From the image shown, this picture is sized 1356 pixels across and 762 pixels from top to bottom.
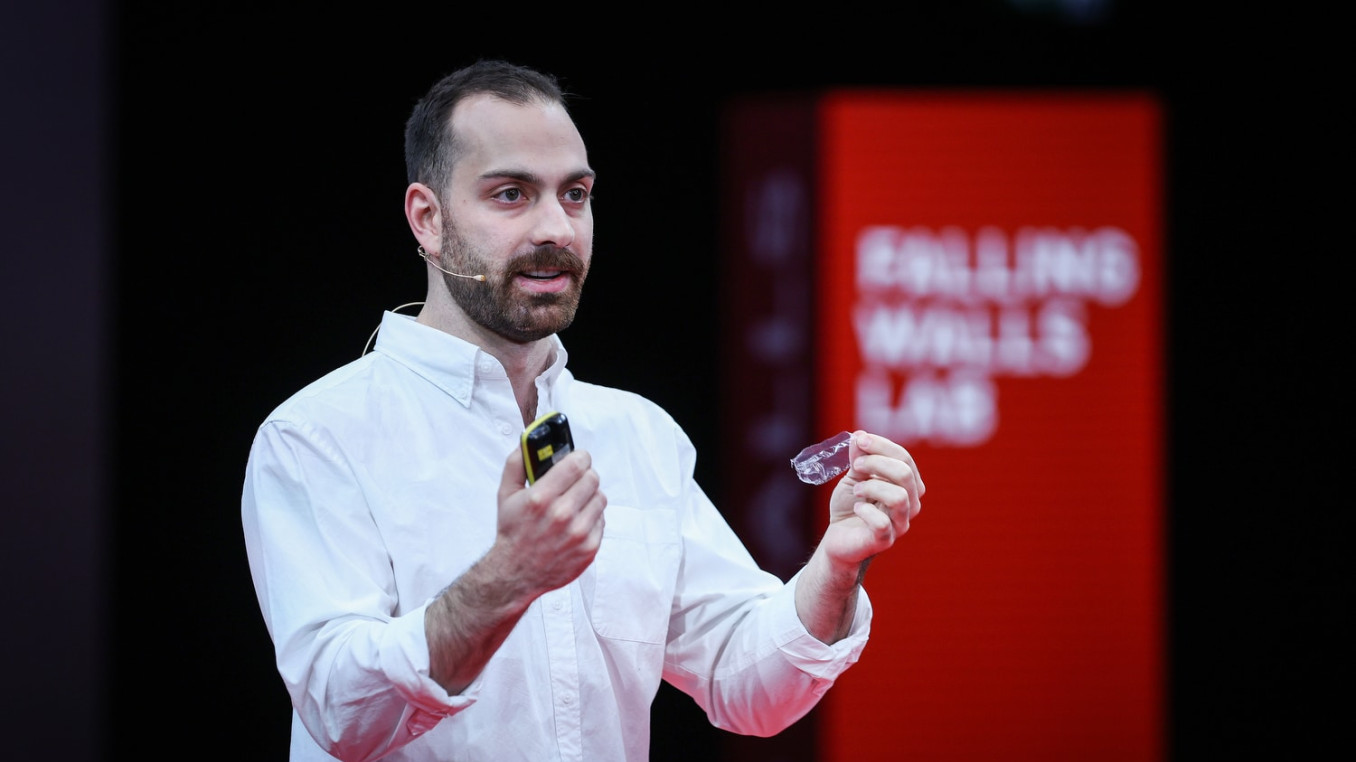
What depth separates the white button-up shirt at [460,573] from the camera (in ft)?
4.44

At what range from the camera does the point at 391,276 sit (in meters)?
3.09

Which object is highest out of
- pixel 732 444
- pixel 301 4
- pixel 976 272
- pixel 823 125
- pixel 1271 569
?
pixel 301 4

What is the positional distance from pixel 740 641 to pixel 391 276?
5.58 feet

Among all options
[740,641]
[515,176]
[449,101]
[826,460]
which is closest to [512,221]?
[515,176]

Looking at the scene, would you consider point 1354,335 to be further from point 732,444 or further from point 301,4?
point 301,4

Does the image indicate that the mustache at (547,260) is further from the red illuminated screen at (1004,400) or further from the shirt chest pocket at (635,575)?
the red illuminated screen at (1004,400)

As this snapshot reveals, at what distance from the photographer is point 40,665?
265 cm

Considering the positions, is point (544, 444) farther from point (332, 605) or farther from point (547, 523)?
point (332, 605)

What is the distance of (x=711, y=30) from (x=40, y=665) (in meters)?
2.21

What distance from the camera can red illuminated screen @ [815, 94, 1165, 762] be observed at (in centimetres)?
351

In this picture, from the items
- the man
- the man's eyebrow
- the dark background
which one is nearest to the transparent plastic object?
the man

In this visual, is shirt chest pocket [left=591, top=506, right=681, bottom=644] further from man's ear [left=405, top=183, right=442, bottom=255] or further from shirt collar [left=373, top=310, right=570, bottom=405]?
man's ear [left=405, top=183, right=442, bottom=255]

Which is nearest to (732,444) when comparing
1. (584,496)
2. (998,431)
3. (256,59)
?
(998,431)

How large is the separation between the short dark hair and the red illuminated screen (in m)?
1.94
